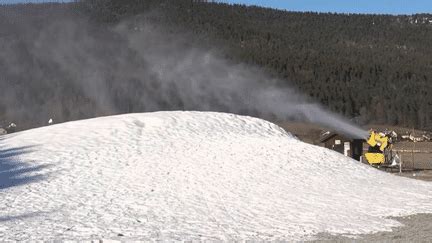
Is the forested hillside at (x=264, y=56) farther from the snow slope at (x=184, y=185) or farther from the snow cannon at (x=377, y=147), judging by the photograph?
the snow slope at (x=184, y=185)

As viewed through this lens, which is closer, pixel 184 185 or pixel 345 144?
pixel 184 185

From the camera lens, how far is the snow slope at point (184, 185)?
38.7ft

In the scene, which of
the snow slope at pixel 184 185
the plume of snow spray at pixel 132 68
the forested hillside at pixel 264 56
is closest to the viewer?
the snow slope at pixel 184 185

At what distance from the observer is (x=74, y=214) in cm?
1228

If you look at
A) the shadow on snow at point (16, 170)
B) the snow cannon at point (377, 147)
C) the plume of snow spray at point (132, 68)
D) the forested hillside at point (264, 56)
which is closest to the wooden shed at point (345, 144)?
the snow cannon at point (377, 147)

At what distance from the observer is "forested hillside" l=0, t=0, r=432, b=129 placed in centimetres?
8938

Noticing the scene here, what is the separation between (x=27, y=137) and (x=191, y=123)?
5970 mm

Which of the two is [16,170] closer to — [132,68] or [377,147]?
[377,147]

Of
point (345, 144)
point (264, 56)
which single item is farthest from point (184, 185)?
point (264, 56)

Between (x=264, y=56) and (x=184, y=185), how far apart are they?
306 feet

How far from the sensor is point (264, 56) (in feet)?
353

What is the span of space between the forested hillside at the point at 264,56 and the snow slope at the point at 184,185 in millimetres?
57829

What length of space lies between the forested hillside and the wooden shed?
158 feet

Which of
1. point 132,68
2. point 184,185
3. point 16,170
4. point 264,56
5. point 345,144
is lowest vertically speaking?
point 345,144
